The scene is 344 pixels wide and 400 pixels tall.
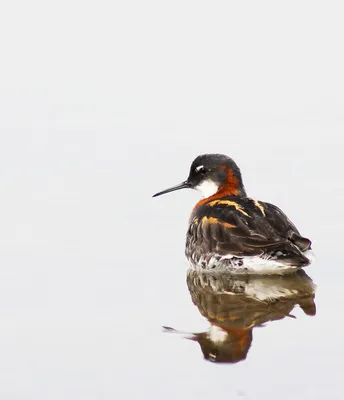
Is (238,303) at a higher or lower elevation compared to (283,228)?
lower

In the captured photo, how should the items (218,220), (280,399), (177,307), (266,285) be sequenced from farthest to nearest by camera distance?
1. (218,220)
2. (266,285)
3. (177,307)
4. (280,399)

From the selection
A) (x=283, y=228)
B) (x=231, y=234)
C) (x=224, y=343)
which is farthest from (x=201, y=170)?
(x=224, y=343)

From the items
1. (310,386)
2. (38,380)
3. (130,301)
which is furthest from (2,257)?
(310,386)

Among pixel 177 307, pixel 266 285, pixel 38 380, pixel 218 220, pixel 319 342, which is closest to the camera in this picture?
pixel 38 380

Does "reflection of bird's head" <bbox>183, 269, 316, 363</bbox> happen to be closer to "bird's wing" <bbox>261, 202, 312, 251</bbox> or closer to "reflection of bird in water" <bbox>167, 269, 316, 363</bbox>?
"reflection of bird in water" <bbox>167, 269, 316, 363</bbox>

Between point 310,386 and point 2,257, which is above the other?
point 310,386

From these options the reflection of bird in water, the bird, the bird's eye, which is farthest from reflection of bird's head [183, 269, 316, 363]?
the bird's eye

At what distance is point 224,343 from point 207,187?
15.1ft

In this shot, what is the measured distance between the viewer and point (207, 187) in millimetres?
13648

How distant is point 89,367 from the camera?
28.6ft

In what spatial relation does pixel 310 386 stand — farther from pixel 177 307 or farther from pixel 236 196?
pixel 236 196

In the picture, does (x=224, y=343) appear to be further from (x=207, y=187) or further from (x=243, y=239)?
(x=207, y=187)

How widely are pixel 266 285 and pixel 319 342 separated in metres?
2.27

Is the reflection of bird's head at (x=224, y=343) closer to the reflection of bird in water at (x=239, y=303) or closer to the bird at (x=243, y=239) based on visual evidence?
the reflection of bird in water at (x=239, y=303)
